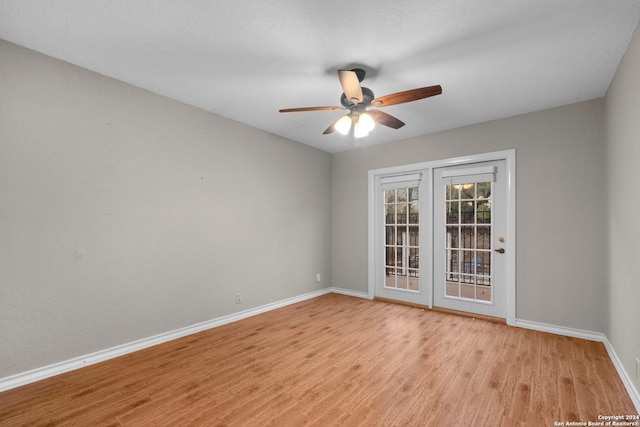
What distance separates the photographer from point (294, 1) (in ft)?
5.97

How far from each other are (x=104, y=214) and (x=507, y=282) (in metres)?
4.47

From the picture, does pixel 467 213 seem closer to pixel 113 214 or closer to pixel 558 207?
pixel 558 207

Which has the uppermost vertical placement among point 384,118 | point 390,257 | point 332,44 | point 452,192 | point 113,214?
point 332,44

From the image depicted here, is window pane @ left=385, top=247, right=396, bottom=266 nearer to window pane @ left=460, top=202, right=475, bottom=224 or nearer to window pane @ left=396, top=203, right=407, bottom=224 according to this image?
window pane @ left=396, top=203, right=407, bottom=224

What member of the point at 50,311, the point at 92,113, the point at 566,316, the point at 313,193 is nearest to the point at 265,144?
the point at 313,193

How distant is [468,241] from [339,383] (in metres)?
2.74

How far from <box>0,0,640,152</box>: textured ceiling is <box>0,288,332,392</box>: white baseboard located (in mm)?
2514

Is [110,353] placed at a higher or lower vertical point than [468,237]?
lower

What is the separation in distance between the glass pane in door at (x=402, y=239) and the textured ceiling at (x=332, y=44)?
1.74 metres

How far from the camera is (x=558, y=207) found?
Answer: 11.1ft

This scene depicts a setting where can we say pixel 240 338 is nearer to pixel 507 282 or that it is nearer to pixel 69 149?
pixel 69 149

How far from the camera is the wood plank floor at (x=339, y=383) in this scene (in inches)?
76.0

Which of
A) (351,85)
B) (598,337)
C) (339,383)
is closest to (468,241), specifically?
(598,337)

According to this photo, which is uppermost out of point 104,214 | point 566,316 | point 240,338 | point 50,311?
point 104,214
